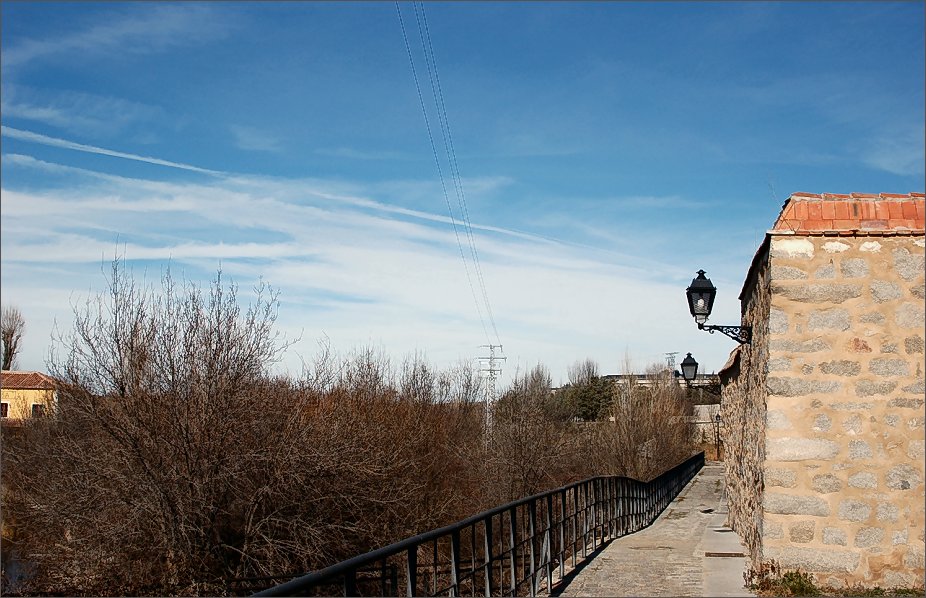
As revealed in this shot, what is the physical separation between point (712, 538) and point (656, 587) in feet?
11.9

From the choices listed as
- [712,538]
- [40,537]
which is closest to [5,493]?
[40,537]

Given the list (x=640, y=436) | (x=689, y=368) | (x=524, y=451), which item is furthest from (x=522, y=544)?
(x=640, y=436)

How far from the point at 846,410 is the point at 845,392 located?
154 mm

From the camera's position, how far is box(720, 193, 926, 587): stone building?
691 centimetres

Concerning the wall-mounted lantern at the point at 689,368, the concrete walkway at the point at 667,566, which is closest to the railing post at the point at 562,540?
the concrete walkway at the point at 667,566

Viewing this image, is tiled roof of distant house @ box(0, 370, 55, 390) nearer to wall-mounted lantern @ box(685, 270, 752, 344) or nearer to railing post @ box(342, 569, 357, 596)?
wall-mounted lantern @ box(685, 270, 752, 344)

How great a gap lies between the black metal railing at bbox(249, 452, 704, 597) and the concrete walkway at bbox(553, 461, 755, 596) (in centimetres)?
30

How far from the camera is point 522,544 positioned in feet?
24.9

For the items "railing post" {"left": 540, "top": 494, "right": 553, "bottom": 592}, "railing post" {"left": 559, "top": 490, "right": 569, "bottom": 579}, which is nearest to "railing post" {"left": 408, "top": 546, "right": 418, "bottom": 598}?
"railing post" {"left": 540, "top": 494, "right": 553, "bottom": 592}

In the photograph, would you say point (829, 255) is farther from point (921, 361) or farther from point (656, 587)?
point (656, 587)

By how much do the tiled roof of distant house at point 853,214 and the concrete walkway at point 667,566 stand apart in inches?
127

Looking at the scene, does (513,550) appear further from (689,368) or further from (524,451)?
(524,451)

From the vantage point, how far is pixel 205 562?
54.4ft

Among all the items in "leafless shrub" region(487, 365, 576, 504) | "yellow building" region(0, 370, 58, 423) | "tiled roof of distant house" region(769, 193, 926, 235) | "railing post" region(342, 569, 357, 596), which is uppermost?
"tiled roof of distant house" region(769, 193, 926, 235)
